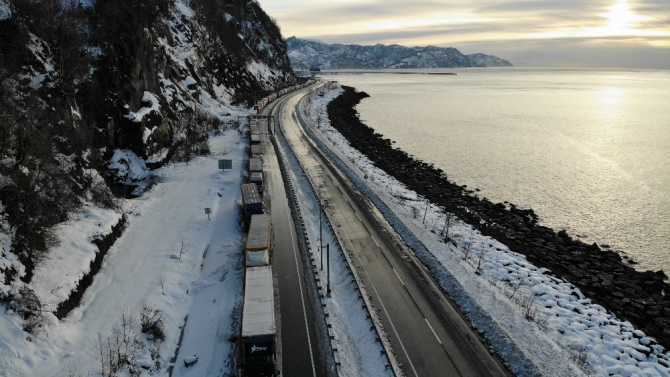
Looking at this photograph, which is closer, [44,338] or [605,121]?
[44,338]

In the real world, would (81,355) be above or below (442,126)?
below

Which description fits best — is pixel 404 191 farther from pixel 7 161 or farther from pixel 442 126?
pixel 442 126

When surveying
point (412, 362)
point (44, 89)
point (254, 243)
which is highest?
point (44, 89)

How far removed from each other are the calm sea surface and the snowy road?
71.9 ft

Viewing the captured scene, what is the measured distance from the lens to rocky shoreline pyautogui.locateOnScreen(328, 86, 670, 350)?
29956 mm

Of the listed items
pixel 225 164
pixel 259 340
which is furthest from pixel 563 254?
pixel 225 164

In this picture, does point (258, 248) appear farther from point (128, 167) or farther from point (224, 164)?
point (128, 167)

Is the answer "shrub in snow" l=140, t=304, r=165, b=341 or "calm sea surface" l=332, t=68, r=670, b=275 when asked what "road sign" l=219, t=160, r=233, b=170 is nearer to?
"shrub in snow" l=140, t=304, r=165, b=341

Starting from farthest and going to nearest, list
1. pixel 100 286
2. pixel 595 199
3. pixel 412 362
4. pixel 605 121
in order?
pixel 605 121 → pixel 595 199 → pixel 100 286 → pixel 412 362

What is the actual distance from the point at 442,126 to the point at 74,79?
82.7 meters

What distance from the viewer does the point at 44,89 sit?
35.2 m

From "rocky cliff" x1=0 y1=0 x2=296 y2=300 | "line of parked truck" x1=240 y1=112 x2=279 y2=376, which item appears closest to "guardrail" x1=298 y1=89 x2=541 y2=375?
"line of parked truck" x1=240 y1=112 x2=279 y2=376

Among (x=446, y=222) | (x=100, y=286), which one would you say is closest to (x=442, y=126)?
(x=446, y=222)

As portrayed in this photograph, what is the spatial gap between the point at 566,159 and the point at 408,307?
5850 cm
